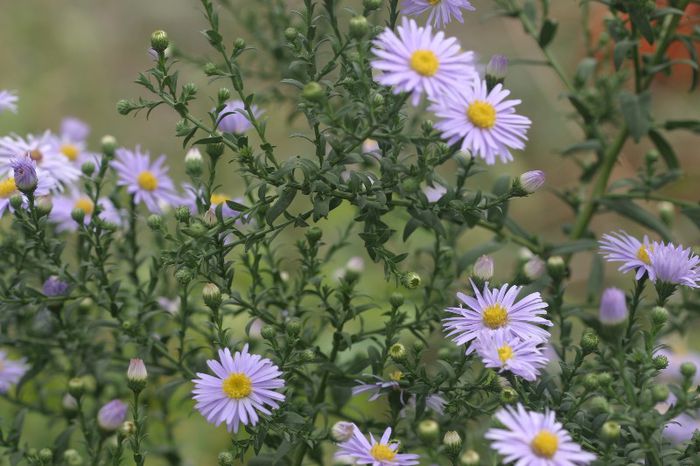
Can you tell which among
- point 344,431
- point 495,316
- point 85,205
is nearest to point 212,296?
point 344,431

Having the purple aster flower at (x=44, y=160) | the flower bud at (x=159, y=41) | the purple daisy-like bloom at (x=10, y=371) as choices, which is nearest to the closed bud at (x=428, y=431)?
the flower bud at (x=159, y=41)

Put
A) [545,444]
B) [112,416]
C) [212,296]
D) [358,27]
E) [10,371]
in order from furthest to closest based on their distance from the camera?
[10,371], [112,416], [212,296], [358,27], [545,444]

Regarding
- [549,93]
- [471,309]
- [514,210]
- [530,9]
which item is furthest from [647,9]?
[549,93]

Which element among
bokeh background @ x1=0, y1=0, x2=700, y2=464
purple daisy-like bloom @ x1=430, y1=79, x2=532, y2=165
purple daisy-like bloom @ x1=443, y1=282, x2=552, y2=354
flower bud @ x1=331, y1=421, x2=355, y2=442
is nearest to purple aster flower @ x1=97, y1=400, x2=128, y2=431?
flower bud @ x1=331, y1=421, x2=355, y2=442

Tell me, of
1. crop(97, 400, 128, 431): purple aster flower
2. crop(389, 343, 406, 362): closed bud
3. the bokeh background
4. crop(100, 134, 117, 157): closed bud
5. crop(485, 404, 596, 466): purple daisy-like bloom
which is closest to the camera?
crop(485, 404, 596, 466): purple daisy-like bloom

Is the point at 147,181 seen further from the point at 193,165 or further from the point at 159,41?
the point at 159,41

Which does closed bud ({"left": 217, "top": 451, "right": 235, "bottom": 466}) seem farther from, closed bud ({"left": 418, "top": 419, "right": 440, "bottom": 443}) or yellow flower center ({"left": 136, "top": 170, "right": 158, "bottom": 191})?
yellow flower center ({"left": 136, "top": 170, "right": 158, "bottom": 191})
